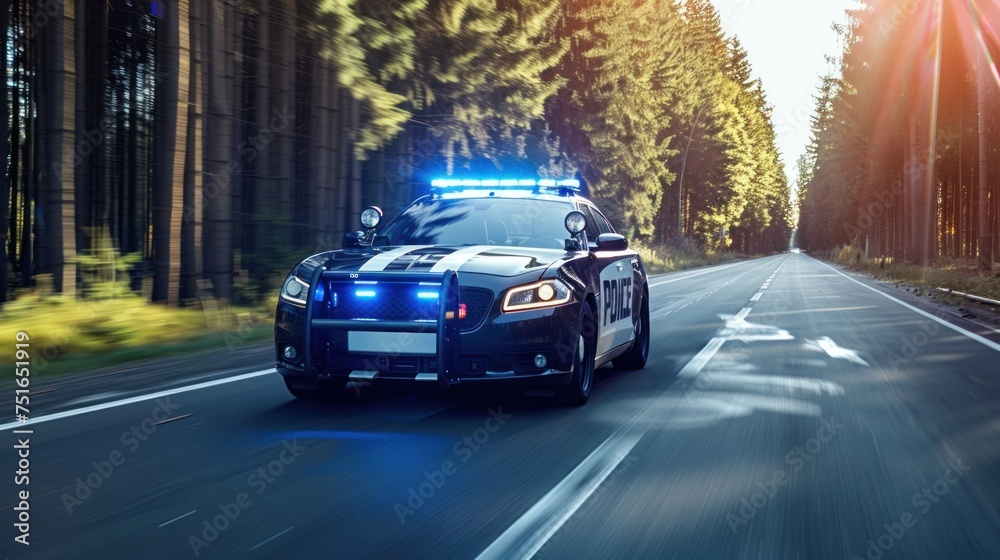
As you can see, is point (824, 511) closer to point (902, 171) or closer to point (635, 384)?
point (635, 384)

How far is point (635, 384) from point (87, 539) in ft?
19.1

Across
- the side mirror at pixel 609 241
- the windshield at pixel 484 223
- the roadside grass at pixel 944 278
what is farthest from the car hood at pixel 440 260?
the roadside grass at pixel 944 278

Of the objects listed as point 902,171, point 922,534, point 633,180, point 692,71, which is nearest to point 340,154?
point 922,534

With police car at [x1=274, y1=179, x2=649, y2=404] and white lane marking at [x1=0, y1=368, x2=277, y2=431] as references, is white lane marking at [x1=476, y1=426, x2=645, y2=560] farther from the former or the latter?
white lane marking at [x1=0, y1=368, x2=277, y2=431]

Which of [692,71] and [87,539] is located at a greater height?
[692,71]

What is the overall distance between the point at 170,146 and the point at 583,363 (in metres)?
8.22

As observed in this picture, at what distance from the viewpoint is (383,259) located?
22.7 feet

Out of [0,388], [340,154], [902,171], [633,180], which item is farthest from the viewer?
[902,171]

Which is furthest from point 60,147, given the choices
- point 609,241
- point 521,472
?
point 521,472

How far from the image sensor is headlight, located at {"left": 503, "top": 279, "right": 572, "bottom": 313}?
6688 mm

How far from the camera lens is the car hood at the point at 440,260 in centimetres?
674

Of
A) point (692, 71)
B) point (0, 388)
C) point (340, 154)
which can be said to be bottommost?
point (0, 388)

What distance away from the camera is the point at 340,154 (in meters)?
18.5

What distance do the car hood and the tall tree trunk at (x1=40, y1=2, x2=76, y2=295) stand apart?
5.72 m
